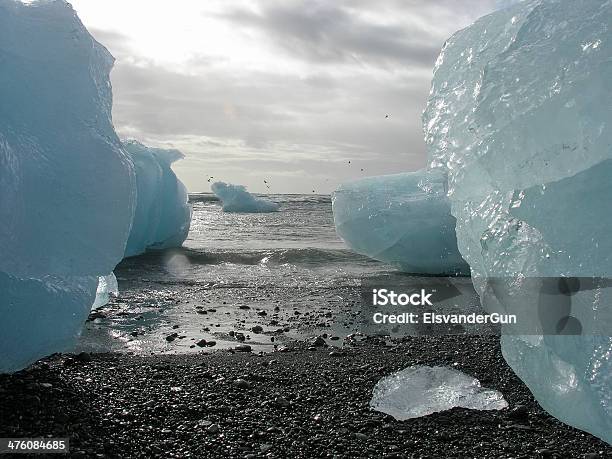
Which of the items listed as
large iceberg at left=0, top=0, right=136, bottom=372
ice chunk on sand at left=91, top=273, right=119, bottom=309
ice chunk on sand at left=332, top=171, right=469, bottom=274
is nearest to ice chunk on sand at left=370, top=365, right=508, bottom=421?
large iceberg at left=0, top=0, right=136, bottom=372

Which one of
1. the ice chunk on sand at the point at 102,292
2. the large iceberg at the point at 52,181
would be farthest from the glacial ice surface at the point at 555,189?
the ice chunk on sand at the point at 102,292

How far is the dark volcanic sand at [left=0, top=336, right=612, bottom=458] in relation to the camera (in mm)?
3527

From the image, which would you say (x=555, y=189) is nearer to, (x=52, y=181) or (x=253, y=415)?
(x=253, y=415)

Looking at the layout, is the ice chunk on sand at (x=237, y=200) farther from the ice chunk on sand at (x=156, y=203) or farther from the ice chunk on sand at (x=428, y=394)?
the ice chunk on sand at (x=428, y=394)

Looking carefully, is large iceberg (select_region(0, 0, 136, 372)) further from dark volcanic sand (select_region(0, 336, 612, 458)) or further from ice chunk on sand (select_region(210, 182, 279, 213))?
ice chunk on sand (select_region(210, 182, 279, 213))

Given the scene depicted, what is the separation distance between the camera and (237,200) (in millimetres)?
35875

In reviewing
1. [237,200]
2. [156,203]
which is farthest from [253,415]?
[237,200]

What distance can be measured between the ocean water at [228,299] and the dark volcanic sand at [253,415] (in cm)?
107

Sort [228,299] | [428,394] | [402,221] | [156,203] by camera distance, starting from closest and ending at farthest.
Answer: [428,394], [228,299], [402,221], [156,203]

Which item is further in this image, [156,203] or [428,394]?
[156,203]

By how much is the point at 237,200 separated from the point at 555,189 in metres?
32.5

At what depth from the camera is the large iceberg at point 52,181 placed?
13.3 feet

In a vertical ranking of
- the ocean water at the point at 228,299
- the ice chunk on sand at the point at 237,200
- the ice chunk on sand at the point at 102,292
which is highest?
the ice chunk on sand at the point at 237,200

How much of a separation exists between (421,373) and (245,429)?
1796mm
